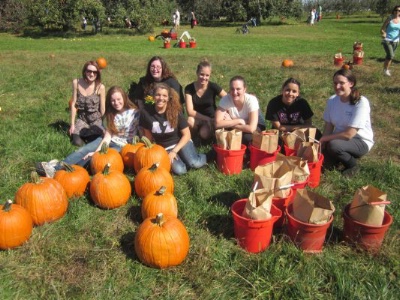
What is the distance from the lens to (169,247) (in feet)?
9.14

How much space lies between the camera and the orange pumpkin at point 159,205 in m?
3.27

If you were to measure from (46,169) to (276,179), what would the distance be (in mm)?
2546

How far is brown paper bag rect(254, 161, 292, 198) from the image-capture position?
3078 mm

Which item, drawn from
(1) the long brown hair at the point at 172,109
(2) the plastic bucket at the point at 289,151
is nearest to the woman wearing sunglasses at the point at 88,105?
(1) the long brown hair at the point at 172,109

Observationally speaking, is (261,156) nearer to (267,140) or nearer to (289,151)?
(267,140)

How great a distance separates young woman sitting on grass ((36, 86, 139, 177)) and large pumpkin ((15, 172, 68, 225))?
1093 millimetres

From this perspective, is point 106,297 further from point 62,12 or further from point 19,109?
point 62,12

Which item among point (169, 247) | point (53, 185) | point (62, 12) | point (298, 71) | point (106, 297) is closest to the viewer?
point (106, 297)

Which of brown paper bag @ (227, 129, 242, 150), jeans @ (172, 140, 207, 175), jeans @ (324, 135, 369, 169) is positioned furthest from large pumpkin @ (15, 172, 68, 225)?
jeans @ (324, 135, 369, 169)

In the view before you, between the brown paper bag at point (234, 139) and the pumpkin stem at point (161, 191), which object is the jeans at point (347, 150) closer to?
the brown paper bag at point (234, 139)

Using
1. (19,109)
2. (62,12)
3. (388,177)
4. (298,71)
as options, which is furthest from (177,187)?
(62,12)

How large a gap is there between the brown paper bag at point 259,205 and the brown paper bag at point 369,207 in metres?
0.69

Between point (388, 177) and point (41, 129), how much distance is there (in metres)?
5.03

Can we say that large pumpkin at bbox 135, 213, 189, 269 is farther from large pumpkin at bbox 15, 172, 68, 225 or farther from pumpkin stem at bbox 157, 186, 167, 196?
large pumpkin at bbox 15, 172, 68, 225
